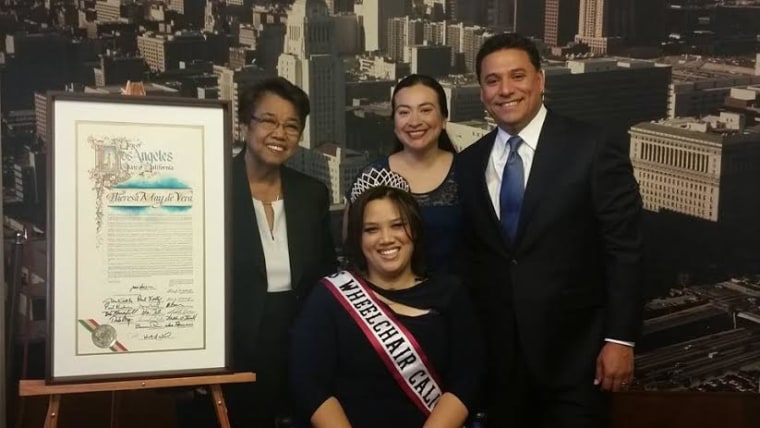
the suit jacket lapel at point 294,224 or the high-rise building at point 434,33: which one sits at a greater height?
the high-rise building at point 434,33

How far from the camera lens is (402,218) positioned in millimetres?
2180

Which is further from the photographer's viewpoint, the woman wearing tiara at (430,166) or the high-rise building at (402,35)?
the high-rise building at (402,35)

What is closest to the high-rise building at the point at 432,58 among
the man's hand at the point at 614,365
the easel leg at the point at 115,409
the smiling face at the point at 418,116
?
the smiling face at the point at 418,116

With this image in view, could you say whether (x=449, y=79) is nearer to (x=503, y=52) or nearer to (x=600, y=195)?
(x=503, y=52)

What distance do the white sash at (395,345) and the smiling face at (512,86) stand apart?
2.00 ft

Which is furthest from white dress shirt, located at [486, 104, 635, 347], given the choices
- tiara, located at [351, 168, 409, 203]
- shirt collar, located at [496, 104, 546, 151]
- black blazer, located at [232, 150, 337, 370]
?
black blazer, located at [232, 150, 337, 370]

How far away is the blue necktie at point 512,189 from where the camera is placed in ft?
7.25

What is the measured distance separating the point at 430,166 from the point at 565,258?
53cm

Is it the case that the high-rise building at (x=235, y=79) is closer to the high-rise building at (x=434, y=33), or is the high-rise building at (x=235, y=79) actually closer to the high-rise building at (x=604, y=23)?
the high-rise building at (x=434, y=33)

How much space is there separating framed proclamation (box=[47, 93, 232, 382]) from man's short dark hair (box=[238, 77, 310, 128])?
10.4 inches

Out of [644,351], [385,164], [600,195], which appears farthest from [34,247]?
[644,351]

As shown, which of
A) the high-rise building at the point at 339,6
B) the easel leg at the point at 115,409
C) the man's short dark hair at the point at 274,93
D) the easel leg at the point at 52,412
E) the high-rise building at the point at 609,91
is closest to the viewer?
the easel leg at the point at 52,412

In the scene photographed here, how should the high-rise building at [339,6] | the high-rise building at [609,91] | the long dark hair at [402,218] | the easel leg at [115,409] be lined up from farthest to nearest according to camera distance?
1. the high-rise building at [609,91]
2. the high-rise building at [339,6]
3. the easel leg at [115,409]
4. the long dark hair at [402,218]

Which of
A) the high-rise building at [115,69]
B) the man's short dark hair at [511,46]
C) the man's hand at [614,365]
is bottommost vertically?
the man's hand at [614,365]
